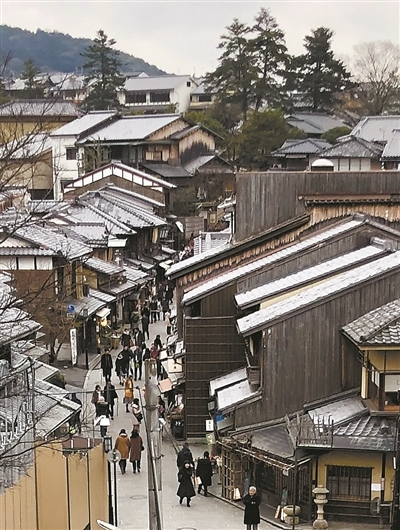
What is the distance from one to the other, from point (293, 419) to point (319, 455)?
1.34 metres

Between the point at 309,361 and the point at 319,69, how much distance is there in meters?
56.8

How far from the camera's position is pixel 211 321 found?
20.5m

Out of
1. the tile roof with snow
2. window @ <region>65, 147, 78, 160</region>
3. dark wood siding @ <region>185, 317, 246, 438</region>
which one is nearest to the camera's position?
the tile roof with snow

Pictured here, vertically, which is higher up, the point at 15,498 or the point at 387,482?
the point at 15,498

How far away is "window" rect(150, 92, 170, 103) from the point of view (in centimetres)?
9325

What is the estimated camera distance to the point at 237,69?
68.1 m

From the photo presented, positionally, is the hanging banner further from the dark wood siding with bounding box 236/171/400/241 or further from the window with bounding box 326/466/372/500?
the window with bounding box 326/466/372/500

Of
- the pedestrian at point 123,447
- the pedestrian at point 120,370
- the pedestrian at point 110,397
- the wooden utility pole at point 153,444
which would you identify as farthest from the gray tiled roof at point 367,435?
the pedestrian at point 120,370

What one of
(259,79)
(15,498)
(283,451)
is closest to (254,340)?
(283,451)

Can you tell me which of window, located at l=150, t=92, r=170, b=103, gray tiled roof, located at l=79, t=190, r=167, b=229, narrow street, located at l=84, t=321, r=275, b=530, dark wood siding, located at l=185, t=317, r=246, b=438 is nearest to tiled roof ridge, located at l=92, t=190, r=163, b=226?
gray tiled roof, located at l=79, t=190, r=167, b=229

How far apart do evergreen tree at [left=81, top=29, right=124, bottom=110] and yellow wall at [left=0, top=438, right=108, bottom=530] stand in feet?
239

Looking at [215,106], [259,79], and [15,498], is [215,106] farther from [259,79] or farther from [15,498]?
[15,498]

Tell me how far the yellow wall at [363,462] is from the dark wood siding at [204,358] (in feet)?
18.5

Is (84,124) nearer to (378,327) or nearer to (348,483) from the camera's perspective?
→ (378,327)
